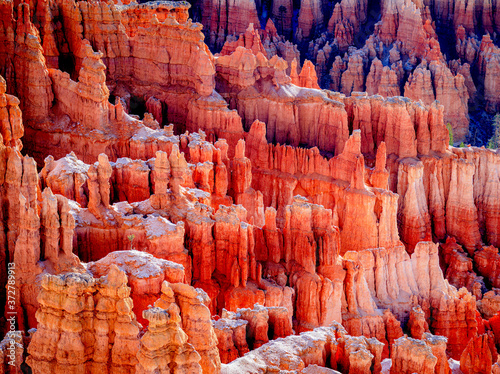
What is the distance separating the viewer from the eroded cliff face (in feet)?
59.4

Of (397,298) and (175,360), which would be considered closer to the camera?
(175,360)

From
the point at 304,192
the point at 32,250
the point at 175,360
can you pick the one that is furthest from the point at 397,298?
the point at 175,360

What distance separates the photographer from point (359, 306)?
3125cm

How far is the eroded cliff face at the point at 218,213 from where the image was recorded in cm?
1809

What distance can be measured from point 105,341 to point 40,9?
Result: 26167 millimetres

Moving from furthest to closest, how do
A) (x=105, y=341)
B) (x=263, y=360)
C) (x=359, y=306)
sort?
(x=359, y=306) → (x=263, y=360) → (x=105, y=341)

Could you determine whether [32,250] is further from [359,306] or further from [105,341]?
[359,306]

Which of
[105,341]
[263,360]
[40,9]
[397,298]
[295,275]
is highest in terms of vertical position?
[40,9]

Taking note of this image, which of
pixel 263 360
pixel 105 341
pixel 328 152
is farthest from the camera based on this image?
pixel 328 152

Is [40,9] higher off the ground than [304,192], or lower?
higher

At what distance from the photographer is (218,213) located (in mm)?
28156

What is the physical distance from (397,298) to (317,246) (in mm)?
5566

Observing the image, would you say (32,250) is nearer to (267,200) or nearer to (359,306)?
(359,306)

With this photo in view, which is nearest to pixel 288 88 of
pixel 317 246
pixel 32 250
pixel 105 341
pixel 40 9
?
pixel 40 9
